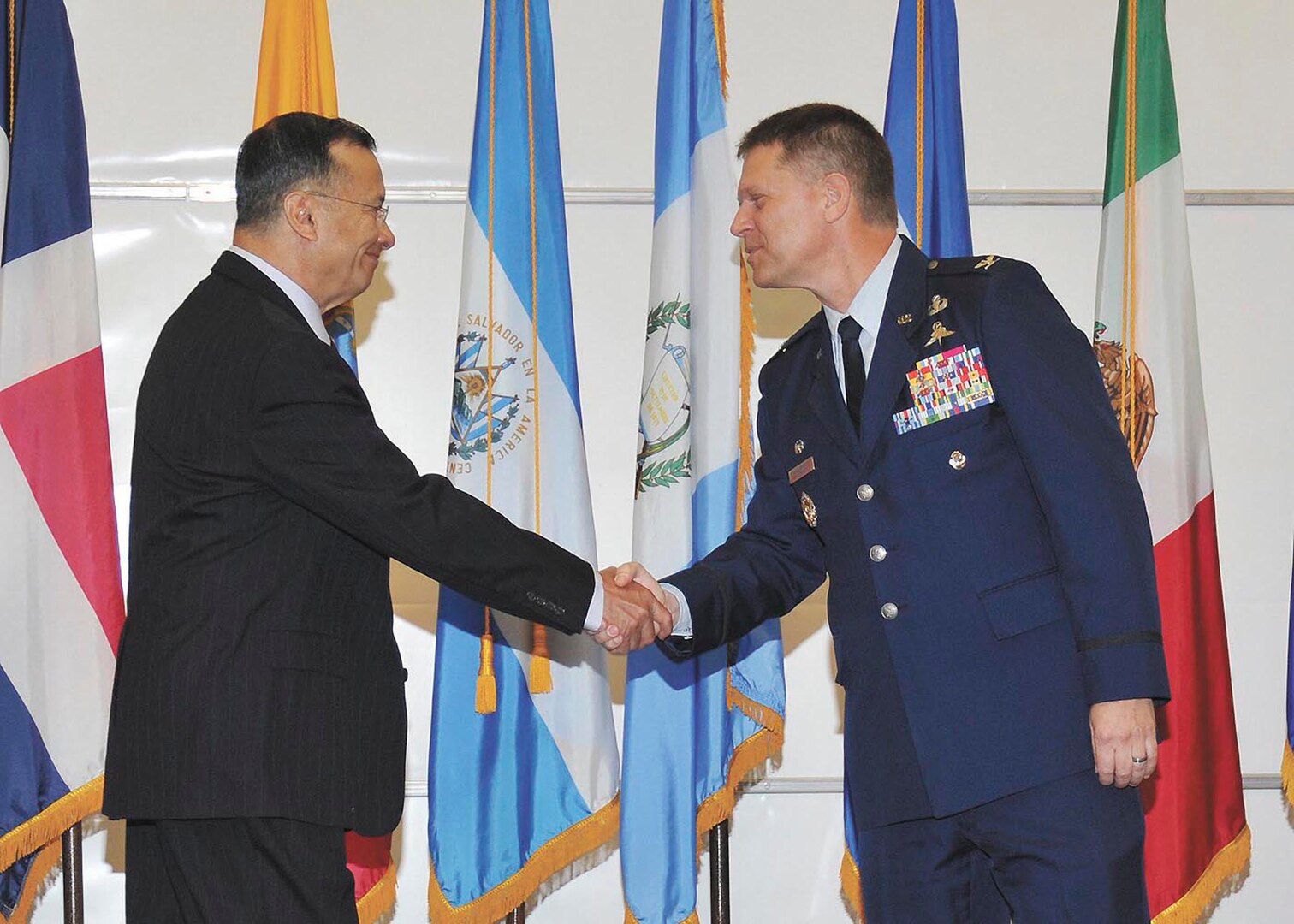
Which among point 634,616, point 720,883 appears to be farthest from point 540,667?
point 720,883

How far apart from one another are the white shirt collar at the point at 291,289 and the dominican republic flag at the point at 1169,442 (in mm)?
1849

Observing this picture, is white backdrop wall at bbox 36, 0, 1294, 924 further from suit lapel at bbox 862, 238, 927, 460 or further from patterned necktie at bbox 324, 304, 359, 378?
suit lapel at bbox 862, 238, 927, 460

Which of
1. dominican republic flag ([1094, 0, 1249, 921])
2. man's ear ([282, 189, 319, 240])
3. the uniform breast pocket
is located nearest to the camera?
the uniform breast pocket

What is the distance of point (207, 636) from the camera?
7.18 feet

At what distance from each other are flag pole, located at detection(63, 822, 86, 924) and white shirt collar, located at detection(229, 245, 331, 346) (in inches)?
55.7

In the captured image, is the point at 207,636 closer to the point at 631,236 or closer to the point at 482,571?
the point at 482,571

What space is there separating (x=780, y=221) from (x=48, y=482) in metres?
1.72

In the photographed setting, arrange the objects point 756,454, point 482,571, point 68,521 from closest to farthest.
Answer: point 482,571, point 68,521, point 756,454

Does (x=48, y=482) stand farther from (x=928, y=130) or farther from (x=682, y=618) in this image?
(x=928, y=130)

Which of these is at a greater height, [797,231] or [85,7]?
[85,7]

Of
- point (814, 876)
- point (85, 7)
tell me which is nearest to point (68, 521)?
point (85, 7)

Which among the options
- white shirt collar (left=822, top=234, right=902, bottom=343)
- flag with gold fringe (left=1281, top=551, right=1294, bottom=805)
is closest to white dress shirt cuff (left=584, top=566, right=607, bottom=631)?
white shirt collar (left=822, top=234, right=902, bottom=343)

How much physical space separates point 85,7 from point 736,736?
2.50 m

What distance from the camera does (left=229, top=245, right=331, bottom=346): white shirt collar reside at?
2.46 metres
